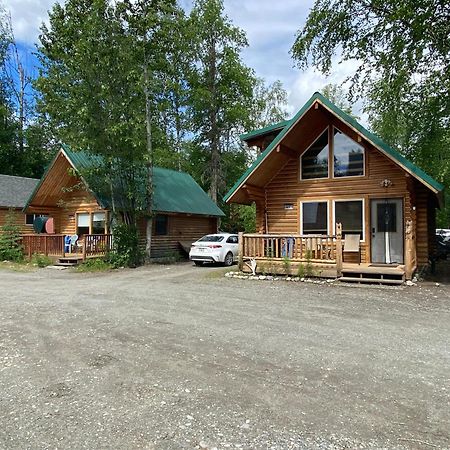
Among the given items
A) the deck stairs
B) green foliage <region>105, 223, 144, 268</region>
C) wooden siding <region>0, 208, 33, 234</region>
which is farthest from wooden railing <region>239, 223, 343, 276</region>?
wooden siding <region>0, 208, 33, 234</region>

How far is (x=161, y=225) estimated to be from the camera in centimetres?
2100

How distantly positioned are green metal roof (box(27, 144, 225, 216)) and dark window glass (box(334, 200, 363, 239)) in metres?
8.67

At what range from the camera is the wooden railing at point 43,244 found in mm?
19016

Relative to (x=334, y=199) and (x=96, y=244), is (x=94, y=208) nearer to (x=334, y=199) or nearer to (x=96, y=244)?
(x=96, y=244)

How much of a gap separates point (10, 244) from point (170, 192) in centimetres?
853

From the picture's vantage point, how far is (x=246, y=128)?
110 ft

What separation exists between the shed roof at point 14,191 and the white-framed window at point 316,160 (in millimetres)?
→ 18101

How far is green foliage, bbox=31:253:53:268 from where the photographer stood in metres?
18.3

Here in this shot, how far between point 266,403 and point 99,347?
2.72 metres

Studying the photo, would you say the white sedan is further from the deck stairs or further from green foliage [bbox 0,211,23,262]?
green foliage [bbox 0,211,23,262]

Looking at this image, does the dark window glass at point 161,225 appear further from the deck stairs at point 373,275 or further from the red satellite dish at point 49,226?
the deck stairs at point 373,275

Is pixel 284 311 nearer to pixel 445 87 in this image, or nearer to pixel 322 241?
pixel 322 241

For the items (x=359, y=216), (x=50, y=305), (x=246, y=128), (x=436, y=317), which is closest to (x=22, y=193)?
(x=246, y=128)

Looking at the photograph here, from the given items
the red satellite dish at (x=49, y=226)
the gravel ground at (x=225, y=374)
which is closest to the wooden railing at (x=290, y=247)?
the gravel ground at (x=225, y=374)
